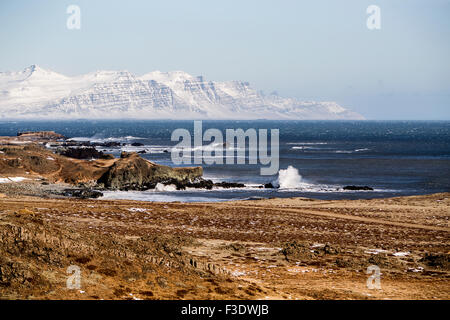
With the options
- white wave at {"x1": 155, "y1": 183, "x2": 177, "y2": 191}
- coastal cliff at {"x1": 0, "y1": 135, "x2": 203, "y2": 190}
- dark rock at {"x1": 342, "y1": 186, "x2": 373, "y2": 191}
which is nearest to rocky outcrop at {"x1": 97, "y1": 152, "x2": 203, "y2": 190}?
coastal cliff at {"x1": 0, "y1": 135, "x2": 203, "y2": 190}

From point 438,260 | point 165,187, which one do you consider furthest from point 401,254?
point 165,187

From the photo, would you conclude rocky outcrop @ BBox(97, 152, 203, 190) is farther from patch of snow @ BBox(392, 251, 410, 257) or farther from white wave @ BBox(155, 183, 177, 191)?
patch of snow @ BBox(392, 251, 410, 257)

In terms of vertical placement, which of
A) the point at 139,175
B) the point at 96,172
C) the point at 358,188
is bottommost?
the point at 358,188

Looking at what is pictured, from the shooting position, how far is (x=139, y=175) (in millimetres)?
54375

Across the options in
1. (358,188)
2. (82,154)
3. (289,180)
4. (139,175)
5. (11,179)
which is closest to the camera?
(11,179)

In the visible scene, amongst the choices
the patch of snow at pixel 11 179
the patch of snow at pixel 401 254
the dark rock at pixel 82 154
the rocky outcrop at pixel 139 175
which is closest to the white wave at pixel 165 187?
the rocky outcrop at pixel 139 175

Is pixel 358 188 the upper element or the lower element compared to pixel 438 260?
lower

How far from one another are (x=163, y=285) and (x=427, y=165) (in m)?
73.5

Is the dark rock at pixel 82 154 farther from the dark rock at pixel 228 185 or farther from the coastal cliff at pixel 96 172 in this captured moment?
the dark rock at pixel 228 185

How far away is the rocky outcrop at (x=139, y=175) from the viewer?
52.4 meters

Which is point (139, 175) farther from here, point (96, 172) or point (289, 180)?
point (289, 180)

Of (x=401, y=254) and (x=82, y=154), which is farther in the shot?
(x=82, y=154)
